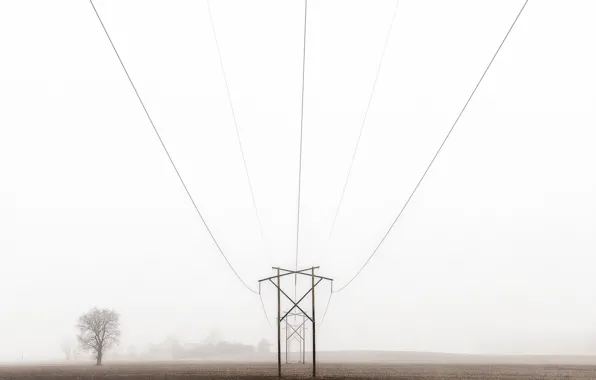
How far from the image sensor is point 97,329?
105938mm

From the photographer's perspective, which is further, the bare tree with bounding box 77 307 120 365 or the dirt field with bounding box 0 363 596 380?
the bare tree with bounding box 77 307 120 365

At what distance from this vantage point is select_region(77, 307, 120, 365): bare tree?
106000mm

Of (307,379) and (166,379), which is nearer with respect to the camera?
(307,379)

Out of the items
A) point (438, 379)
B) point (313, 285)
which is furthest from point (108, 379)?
point (438, 379)

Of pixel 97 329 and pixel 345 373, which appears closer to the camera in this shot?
pixel 345 373

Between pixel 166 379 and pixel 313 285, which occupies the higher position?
pixel 313 285

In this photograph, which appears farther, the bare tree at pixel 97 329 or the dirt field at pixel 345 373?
the bare tree at pixel 97 329

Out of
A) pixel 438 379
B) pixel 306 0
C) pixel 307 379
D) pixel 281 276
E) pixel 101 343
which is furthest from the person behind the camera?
pixel 101 343

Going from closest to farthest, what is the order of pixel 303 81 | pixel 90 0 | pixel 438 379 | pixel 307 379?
pixel 90 0
pixel 303 81
pixel 307 379
pixel 438 379

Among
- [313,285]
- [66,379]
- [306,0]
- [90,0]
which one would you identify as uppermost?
[306,0]

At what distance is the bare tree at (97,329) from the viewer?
10600 cm

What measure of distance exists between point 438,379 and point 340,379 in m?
7.80

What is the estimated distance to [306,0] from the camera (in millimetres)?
14234

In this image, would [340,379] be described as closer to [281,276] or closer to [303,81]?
[281,276]
